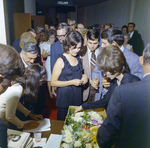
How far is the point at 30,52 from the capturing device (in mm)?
1846

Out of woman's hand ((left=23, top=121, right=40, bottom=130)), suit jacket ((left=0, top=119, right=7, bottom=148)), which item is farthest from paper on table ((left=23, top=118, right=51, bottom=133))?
suit jacket ((left=0, top=119, right=7, bottom=148))

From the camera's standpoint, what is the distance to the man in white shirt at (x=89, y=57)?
6.73 feet

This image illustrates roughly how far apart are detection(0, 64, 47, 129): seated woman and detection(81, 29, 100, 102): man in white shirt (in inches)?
27.1

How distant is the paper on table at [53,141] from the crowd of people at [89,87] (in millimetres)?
221

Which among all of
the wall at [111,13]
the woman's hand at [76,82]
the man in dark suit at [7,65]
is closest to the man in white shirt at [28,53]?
the woman's hand at [76,82]

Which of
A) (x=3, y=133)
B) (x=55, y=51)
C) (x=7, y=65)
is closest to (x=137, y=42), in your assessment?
(x=55, y=51)

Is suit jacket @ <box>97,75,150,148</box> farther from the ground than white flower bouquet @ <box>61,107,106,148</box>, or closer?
farther from the ground

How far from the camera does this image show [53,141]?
1.18m

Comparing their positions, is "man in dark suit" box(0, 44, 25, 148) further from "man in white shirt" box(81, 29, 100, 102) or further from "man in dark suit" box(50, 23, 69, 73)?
"man in dark suit" box(50, 23, 69, 73)

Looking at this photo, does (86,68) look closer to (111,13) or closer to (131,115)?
(131,115)

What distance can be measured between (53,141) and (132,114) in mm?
751

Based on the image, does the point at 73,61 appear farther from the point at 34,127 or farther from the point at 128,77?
the point at 34,127

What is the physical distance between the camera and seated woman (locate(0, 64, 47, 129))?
112 centimetres

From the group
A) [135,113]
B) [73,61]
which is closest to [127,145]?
[135,113]
